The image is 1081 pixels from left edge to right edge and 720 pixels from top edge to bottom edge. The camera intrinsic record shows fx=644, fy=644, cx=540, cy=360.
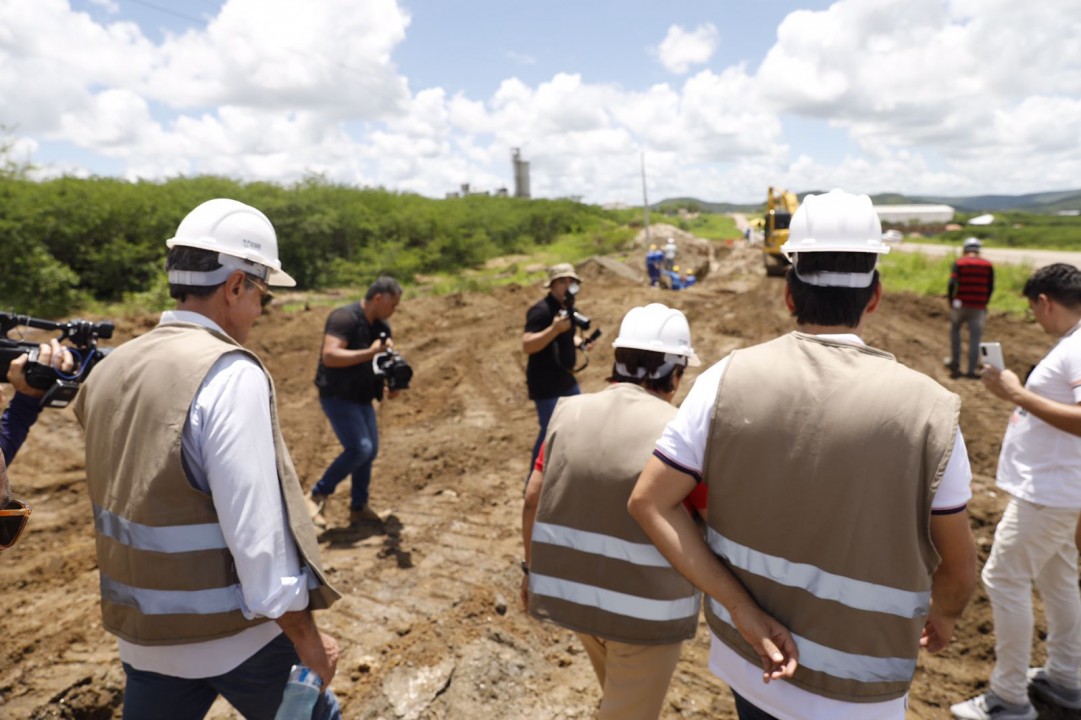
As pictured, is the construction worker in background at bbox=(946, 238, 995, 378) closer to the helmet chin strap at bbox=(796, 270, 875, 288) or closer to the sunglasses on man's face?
the helmet chin strap at bbox=(796, 270, 875, 288)

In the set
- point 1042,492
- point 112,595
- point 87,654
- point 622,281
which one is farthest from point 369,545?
point 622,281

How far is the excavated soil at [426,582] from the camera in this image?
11.3ft

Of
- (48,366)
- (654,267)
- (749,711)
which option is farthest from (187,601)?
(654,267)

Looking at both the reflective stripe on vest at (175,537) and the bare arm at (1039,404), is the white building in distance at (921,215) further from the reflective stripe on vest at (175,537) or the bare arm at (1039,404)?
the reflective stripe on vest at (175,537)

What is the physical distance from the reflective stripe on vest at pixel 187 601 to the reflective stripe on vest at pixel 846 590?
147 cm

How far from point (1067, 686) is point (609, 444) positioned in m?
3.01

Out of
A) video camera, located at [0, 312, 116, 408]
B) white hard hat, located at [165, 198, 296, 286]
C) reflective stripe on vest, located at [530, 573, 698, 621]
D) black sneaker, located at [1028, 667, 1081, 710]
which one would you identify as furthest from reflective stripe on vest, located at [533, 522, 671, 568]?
black sneaker, located at [1028, 667, 1081, 710]

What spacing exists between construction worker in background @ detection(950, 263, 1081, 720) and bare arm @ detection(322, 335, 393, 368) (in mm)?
3925

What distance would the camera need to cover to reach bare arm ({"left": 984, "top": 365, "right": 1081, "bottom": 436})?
274 centimetres

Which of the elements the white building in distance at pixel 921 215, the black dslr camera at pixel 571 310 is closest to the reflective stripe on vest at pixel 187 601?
the black dslr camera at pixel 571 310

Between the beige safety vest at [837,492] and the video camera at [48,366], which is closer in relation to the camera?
the beige safety vest at [837,492]

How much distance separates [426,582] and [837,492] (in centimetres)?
370

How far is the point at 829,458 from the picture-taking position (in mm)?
1501

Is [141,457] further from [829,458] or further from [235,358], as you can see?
[829,458]
